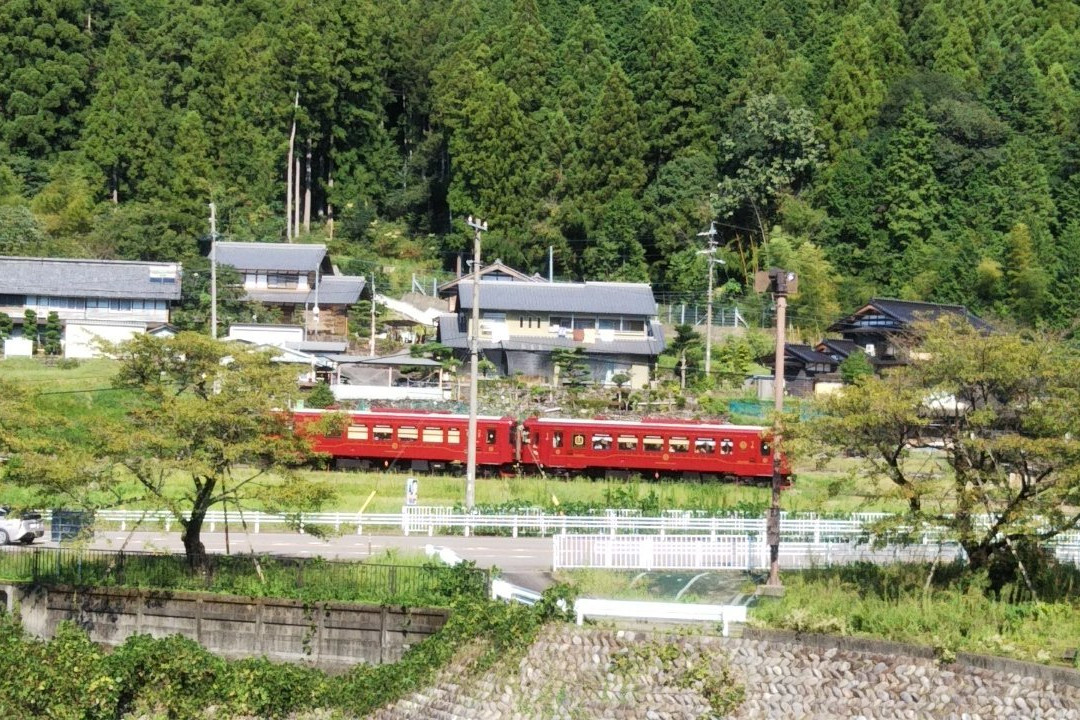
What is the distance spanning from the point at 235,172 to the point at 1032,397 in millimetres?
45746

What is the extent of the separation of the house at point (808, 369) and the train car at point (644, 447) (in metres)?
10.3

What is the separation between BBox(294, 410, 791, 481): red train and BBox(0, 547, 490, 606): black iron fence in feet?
39.4

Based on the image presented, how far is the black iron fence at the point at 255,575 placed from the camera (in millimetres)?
18578

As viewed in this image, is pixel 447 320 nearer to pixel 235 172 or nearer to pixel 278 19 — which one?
pixel 235 172

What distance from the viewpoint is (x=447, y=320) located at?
46875 millimetres

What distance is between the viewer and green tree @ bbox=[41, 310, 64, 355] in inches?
1740

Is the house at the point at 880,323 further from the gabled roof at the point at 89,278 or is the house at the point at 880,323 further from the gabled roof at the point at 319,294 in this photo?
the gabled roof at the point at 89,278

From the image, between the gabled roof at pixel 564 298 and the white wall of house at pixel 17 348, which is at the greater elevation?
the gabled roof at pixel 564 298

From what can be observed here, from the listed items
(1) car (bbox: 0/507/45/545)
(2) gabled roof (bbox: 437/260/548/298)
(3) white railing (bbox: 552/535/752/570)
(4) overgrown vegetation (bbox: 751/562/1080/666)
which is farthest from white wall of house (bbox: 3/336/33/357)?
(4) overgrown vegetation (bbox: 751/562/1080/666)

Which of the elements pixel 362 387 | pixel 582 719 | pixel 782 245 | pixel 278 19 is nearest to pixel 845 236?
pixel 782 245

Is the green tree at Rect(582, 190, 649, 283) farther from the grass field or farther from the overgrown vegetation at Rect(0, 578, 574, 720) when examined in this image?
the overgrown vegetation at Rect(0, 578, 574, 720)

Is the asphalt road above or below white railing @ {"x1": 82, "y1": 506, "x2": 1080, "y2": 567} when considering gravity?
below

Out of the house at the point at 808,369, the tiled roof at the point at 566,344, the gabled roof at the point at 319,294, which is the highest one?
the gabled roof at the point at 319,294

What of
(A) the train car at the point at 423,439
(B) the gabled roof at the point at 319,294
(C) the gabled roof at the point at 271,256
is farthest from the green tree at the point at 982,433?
(C) the gabled roof at the point at 271,256
